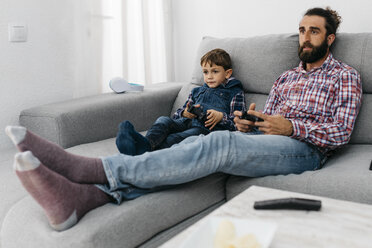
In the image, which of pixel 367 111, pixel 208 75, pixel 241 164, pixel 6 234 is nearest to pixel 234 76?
pixel 208 75

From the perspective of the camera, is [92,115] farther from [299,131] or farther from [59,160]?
[299,131]

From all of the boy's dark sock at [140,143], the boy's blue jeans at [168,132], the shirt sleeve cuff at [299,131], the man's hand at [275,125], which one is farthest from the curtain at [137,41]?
the shirt sleeve cuff at [299,131]

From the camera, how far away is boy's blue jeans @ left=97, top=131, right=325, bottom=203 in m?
1.24

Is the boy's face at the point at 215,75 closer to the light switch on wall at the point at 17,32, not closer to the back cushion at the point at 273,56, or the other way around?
the back cushion at the point at 273,56

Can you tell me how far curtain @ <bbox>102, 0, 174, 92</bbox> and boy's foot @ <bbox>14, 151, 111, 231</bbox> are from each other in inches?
58.3

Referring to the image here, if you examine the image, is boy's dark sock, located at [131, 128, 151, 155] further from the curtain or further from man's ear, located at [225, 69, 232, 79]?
the curtain

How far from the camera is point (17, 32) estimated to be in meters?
2.06

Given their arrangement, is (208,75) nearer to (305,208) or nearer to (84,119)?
(84,119)

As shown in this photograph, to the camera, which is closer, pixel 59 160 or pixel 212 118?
pixel 59 160

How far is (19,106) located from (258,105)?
49.2 inches

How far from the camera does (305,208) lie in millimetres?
971

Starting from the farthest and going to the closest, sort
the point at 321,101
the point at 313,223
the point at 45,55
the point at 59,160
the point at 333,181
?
the point at 45,55
the point at 321,101
the point at 333,181
the point at 59,160
the point at 313,223

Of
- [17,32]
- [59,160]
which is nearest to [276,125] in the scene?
[59,160]

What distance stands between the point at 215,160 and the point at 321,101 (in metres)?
0.64
